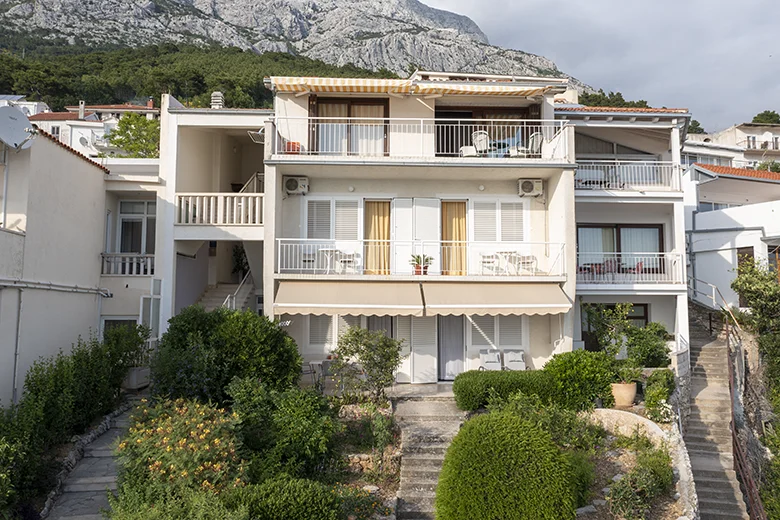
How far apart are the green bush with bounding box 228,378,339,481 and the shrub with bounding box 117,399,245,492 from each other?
Result: 0.76 m

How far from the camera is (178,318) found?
1478 cm

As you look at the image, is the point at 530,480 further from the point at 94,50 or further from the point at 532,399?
the point at 94,50

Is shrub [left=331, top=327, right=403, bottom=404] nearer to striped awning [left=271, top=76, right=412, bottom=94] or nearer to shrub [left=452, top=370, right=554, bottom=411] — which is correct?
shrub [left=452, top=370, right=554, bottom=411]

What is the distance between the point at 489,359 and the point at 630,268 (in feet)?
25.7

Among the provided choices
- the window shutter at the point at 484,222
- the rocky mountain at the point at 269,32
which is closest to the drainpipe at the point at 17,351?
the window shutter at the point at 484,222

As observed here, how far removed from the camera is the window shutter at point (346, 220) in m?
18.9

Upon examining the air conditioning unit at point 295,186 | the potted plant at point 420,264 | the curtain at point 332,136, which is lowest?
the potted plant at point 420,264

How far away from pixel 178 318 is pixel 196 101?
41.7m

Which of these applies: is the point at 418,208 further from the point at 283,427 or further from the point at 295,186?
the point at 283,427

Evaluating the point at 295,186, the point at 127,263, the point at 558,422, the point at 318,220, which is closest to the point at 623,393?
the point at 558,422

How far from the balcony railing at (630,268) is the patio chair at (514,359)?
3951 mm

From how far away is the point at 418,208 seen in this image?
18.9 meters

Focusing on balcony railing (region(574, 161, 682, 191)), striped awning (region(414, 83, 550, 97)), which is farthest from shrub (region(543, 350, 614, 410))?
striped awning (region(414, 83, 550, 97))

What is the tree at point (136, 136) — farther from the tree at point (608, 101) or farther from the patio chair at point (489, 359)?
the tree at point (608, 101)
